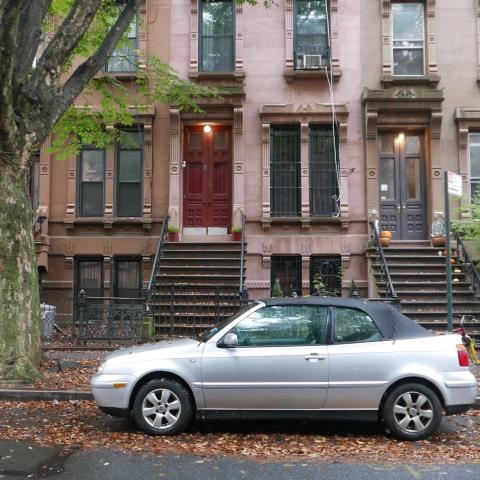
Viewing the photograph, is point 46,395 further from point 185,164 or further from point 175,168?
point 185,164

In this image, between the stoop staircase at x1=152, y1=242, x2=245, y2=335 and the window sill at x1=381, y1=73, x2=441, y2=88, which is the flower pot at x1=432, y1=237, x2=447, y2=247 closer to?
the window sill at x1=381, y1=73, x2=441, y2=88

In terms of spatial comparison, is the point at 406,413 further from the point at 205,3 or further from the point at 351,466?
the point at 205,3

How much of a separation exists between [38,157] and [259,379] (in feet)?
41.5

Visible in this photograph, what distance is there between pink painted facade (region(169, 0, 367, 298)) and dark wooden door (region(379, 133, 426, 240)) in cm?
85

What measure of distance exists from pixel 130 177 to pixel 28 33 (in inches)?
304

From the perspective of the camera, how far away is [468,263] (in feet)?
46.2

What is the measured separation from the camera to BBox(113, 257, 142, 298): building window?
16.2 m

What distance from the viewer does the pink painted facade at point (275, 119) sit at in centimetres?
1570

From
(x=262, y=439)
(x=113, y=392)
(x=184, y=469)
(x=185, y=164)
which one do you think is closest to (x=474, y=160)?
(x=185, y=164)

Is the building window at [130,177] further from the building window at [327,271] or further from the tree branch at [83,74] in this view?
the tree branch at [83,74]

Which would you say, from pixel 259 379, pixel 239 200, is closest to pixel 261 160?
pixel 239 200

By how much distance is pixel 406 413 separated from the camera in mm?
6426

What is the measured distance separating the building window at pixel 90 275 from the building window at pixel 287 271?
15.8 feet

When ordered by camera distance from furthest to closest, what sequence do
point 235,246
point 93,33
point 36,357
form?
point 235,246 < point 93,33 < point 36,357
